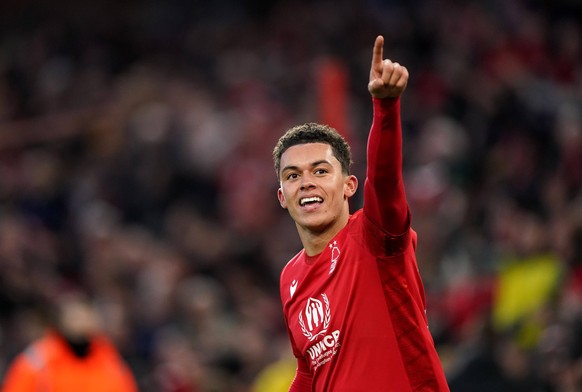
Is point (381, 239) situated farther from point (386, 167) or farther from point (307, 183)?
point (307, 183)

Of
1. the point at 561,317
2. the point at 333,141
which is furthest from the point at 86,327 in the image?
the point at 333,141

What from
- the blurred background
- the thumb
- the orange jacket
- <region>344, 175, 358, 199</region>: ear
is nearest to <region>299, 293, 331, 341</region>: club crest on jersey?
<region>344, 175, 358, 199</region>: ear

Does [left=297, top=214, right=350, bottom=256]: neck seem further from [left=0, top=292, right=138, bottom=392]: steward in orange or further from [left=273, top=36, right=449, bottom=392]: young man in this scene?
[left=0, top=292, right=138, bottom=392]: steward in orange

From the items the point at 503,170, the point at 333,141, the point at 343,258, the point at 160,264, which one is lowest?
the point at 343,258

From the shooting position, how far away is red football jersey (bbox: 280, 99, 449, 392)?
14.2 ft

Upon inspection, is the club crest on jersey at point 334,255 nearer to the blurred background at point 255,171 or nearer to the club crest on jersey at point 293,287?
the club crest on jersey at point 293,287

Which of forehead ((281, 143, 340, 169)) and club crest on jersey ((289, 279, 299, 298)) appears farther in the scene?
club crest on jersey ((289, 279, 299, 298))

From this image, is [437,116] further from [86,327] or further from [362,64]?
[86,327]

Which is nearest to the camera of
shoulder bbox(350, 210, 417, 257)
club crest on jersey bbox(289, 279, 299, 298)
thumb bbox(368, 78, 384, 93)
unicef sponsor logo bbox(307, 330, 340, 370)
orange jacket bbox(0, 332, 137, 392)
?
thumb bbox(368, 78, 384, 93)

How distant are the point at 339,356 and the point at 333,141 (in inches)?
31.1

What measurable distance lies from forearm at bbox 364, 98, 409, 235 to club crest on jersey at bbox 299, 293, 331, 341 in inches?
16.2

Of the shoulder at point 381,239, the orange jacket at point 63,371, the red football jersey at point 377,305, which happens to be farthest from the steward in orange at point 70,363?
the shoulder at point 381,239

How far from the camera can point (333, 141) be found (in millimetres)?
4742

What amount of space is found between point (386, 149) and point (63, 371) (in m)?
4.24
